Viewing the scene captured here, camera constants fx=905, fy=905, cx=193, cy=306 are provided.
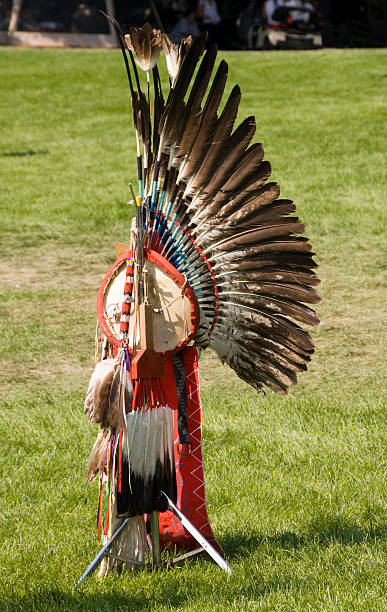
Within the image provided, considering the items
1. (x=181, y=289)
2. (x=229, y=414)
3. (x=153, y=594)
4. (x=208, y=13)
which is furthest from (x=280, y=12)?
(x=153, y=594)

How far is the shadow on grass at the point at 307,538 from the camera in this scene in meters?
3.73

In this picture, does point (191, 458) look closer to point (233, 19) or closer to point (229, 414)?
point (229, 414)

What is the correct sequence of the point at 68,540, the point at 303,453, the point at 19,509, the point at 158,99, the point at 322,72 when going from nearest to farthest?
the point at 158,99, the point at 68,540, the point at 19,509, the point at 303,453, the point at 322,72

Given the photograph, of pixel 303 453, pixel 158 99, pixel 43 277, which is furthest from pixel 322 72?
pixel 158 99

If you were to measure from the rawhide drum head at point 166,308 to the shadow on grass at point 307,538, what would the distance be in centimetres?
100

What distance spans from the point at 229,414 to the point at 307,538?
1.64 metres

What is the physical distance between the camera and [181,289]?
3223mm

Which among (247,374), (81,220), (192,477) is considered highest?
(81,220)

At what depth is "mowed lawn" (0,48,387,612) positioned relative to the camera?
3.45 meters

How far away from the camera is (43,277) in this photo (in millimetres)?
8445

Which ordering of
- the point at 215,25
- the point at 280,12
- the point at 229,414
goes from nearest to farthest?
the point at 229,414
the point at 280,12
the point at 215,25

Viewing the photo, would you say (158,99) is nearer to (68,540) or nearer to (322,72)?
(68,540)

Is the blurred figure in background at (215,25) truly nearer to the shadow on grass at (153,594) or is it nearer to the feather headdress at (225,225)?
the feather headdress at (225,225)

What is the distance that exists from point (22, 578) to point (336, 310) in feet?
14.4
